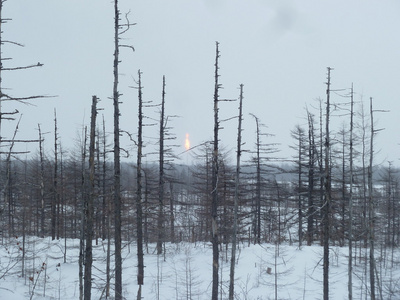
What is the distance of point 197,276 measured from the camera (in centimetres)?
2206

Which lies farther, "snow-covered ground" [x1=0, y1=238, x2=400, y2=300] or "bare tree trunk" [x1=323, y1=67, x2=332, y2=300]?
"snow-covered ground" [x1=0, y1=238, x2=400, y2=300]

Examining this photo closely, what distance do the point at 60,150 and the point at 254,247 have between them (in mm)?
19795

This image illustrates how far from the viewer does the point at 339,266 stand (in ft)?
87.3

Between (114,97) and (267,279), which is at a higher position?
(114,97)

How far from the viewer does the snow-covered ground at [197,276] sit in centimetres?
2125

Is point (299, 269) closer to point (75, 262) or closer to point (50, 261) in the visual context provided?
point (75, 262)

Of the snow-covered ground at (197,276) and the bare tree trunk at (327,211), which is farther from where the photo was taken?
the snow-covered ground at (197,276)

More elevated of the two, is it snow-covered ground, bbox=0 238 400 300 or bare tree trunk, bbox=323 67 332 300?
bare tree trunk, bbox=323 67 332 300

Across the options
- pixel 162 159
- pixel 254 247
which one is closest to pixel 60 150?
pixel 162 159

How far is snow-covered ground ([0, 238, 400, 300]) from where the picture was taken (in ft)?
69.7

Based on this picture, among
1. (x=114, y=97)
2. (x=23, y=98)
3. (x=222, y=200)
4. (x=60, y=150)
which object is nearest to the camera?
A: (x=23, y=98)

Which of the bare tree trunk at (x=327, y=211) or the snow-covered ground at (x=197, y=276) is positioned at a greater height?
the bare tree trunk at (x=327, y=211)

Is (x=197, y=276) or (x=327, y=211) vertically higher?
(x=327, y=211)

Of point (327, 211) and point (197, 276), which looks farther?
point (197, 276)
